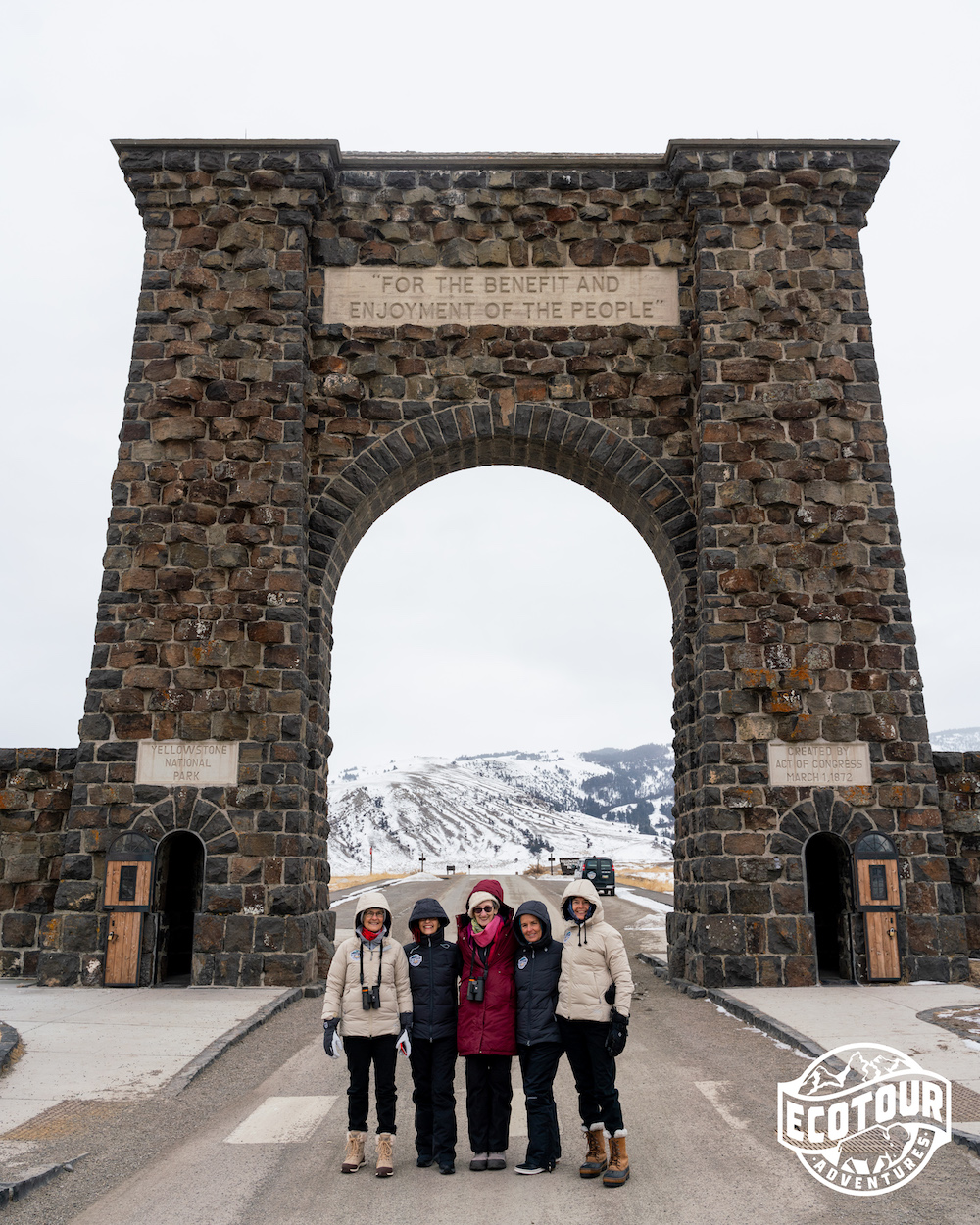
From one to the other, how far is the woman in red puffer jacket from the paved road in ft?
0.69

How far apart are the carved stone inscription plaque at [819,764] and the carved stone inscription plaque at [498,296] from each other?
5.47 meters

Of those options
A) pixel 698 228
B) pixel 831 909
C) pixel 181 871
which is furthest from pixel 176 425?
pixel 831 909

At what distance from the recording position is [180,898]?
12.7 meters

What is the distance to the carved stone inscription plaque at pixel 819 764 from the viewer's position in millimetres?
11344

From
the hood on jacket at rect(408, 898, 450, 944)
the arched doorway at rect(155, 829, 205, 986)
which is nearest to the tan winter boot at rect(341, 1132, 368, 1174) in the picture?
the hood on jacket at rect(408, 898, 450, 944)

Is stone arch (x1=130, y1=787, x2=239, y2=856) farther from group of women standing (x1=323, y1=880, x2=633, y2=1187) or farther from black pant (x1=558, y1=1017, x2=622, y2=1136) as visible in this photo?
black pant (x1=558, y1=1017, x2=622, y2=1136)

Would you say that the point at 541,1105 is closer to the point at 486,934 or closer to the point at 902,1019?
the point at 486,934

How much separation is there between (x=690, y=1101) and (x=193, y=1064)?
348 centimetres

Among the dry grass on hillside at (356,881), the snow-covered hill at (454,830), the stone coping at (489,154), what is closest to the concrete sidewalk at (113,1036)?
the stone coping at (489,154)

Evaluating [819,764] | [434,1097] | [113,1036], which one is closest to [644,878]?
[819,764]

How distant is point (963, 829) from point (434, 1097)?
28.4ft

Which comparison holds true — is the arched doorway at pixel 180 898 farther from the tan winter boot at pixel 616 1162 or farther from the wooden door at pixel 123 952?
the tan winter boot at pixel 616 1162

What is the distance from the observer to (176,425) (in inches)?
479

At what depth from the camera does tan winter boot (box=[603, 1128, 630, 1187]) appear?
4.92 meters
